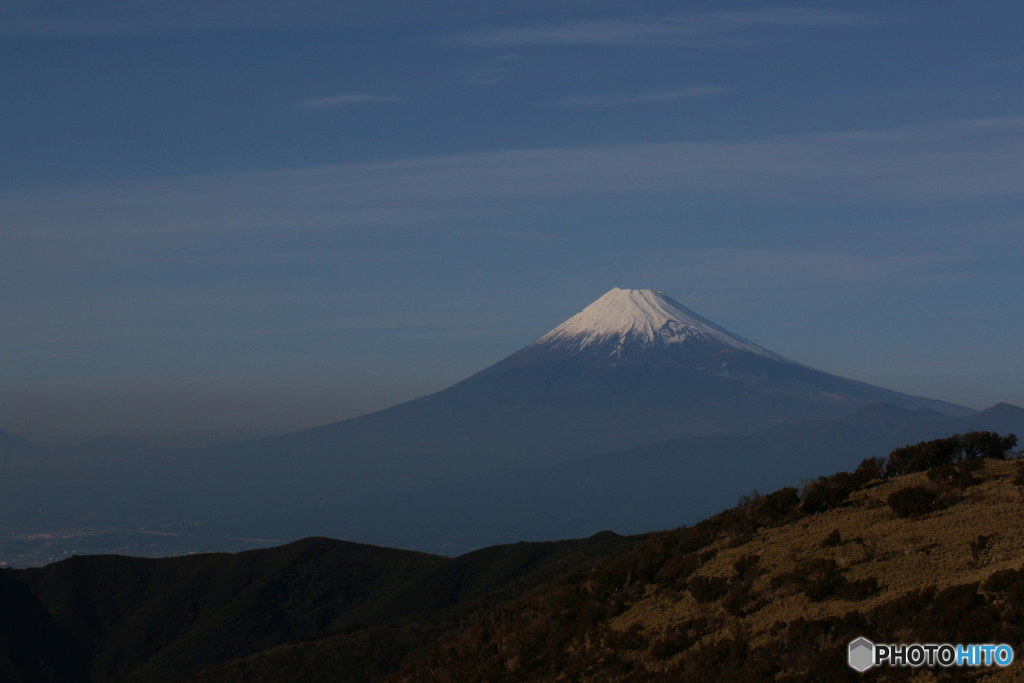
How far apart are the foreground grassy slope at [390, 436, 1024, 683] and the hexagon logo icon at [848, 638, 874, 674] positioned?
0.15 m

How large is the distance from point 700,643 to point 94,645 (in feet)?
305

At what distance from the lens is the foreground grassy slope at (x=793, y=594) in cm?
1427

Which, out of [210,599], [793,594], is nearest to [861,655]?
[793,594]

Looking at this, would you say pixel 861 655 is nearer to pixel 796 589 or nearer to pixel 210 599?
pixel 796 589

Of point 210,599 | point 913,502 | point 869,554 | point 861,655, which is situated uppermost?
point 913,502

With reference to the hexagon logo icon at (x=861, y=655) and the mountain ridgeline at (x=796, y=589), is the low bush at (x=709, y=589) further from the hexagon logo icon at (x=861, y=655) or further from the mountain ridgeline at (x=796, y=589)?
the hexagon logo icon at (x=861, y=655)

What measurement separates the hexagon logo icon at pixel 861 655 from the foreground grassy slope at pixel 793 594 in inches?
5.9

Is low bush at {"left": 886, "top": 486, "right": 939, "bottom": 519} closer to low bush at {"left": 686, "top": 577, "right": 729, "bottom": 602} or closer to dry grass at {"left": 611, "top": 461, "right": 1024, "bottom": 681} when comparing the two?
dry grass at {"left": 611, "top": 461, "right": 1024, "bottom": 681}

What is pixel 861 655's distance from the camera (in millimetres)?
13938

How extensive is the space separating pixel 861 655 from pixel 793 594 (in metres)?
3.39

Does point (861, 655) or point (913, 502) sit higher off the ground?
point (913, 502)

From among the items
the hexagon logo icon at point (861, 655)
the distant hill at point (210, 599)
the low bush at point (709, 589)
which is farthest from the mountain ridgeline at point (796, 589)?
the distant hill at point (210, 599)

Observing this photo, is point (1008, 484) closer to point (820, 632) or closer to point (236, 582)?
point (820, 632)

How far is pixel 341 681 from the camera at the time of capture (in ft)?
161
